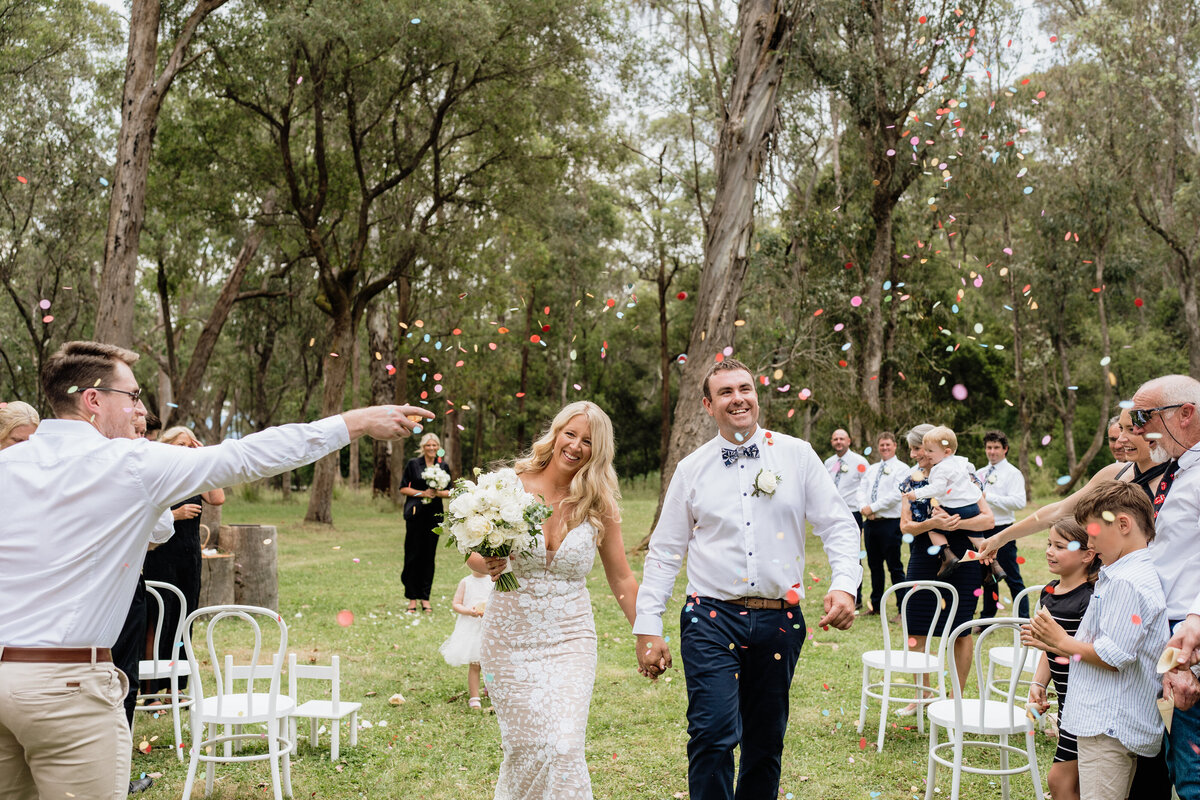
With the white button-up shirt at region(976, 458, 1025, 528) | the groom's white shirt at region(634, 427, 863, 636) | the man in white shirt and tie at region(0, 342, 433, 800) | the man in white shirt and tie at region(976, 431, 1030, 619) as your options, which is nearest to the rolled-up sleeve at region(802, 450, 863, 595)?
the groom's white shirt at region(634, 427, 863, 636)

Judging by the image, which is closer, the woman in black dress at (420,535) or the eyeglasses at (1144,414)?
the eyeglasses at (1144,414)

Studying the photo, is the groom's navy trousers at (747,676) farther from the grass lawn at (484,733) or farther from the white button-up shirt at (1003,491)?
the white button-up shirt at (1003,491)

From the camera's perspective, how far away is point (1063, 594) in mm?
4637

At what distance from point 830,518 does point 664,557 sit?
746 millimetres

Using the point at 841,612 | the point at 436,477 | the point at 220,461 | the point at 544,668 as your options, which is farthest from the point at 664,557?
the point at 436,477

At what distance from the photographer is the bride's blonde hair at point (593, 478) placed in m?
4.36

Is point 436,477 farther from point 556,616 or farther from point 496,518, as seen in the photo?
point 496,518

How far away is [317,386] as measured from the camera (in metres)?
40.2

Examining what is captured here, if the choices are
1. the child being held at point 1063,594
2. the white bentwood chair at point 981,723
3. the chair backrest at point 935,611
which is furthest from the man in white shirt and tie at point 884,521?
the child being held at point 1063,594

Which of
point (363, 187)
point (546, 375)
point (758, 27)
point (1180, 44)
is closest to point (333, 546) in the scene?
point (363, 187)

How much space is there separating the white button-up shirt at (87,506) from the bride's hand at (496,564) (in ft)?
4.03

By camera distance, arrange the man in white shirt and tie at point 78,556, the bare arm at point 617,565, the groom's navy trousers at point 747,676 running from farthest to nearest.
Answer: the bare arm at point 617,565 < the groom's navy trousers at point 747,676 < the man in white shirt and tie at point 78,556

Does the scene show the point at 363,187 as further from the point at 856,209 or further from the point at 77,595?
the point at 77,595

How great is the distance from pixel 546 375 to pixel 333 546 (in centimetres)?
2237
